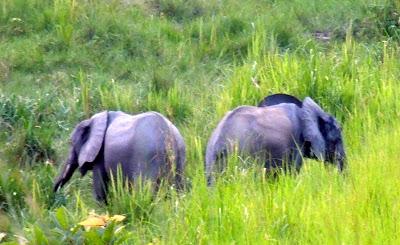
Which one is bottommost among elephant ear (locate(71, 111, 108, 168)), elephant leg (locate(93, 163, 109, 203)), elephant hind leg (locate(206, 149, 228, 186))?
elephant leg (locate(93, 163, 109, 203))

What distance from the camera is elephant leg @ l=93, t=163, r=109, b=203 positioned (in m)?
6.63

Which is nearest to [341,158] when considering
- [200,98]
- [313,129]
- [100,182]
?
[313,129]

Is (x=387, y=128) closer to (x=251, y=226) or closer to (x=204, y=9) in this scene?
(x=251, y=226)

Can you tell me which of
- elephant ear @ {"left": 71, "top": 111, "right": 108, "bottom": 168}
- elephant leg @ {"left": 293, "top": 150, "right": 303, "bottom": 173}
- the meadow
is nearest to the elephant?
elephant ear @ {"left": 71, "top": 111, "right": 108, "bottom": 168}

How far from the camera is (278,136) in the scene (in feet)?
21.5

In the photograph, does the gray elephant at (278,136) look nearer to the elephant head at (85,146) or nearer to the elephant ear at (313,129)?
the elephant ear at (313,129)

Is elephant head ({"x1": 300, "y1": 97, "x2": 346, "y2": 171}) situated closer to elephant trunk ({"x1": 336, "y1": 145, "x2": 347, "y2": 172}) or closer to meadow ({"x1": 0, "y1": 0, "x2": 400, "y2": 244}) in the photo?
elephant trunk ({"x1": 336, "y1": 145, "x2": 347, "y2": 172})

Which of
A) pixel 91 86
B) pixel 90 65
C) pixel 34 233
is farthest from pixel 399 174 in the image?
pixel 90 65

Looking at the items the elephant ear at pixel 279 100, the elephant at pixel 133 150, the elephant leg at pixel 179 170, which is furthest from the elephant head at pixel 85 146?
the elephant ear at pixel 279 100

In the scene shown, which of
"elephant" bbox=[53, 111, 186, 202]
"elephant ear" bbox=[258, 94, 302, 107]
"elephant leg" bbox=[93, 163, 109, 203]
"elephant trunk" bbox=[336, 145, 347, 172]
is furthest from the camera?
"elephant ear" bbox=[258, 94, 302, 107]

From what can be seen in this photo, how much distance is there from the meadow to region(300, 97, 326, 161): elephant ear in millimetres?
140

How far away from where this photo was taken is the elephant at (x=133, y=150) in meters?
6.41

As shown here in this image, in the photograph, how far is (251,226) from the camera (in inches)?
208

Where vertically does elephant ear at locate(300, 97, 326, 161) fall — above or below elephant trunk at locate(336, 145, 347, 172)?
above
